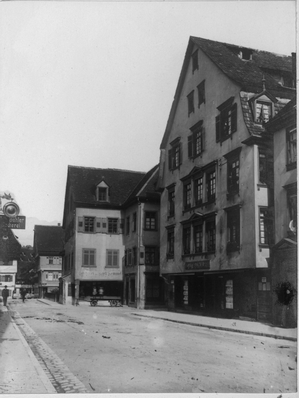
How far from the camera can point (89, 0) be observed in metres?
11.0

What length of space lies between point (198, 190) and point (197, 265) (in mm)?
3584

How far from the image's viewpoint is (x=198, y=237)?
2147cm

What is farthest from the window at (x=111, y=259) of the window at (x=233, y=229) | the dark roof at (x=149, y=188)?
the window at (x=233, y=229)

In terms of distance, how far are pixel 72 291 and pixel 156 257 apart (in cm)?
944

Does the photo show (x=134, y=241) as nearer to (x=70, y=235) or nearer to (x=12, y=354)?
(x=70, y=235)

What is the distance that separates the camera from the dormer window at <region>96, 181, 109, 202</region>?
143 feet

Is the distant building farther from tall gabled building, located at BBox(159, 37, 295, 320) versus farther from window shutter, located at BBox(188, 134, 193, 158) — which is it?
window shutter, located at BBox(188, 134, 193, 158)

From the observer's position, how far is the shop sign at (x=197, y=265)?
20781 millimetres

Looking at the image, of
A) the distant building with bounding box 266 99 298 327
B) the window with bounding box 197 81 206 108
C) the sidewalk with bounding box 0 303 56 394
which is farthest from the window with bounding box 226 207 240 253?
the sidewalk with bounding box 0 303 56 394

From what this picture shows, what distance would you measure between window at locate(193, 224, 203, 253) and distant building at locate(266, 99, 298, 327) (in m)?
4.50

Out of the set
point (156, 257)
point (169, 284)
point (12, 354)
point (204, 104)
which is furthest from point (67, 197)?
point (12, 354)

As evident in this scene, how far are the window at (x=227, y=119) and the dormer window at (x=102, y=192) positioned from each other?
24.9 meters

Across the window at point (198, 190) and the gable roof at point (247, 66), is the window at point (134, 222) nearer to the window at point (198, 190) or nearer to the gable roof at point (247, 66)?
the gable roof at point (247, 66)

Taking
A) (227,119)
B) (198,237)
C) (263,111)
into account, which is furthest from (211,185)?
(263,111)
